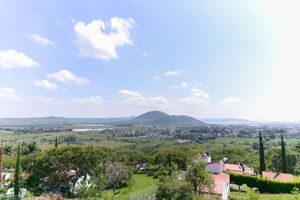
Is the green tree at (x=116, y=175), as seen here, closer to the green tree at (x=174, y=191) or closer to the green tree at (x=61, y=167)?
the green tree at (x=61, y=167)

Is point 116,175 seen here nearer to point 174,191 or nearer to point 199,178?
point 199,178

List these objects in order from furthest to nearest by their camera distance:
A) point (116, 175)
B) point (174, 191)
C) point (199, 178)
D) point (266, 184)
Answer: point (116, 175)
point (266, 184)
point (199, 178)
point (174, 191)

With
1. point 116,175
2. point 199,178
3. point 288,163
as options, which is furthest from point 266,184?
point 288,163

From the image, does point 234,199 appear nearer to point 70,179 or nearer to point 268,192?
point 268,192

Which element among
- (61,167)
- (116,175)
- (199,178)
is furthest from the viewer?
(116,175)

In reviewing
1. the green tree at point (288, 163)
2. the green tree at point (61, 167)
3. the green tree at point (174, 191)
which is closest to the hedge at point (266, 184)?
the green tree at point (61, 167)

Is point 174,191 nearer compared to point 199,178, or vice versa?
point 174,191

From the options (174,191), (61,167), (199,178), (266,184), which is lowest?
(266,184)
